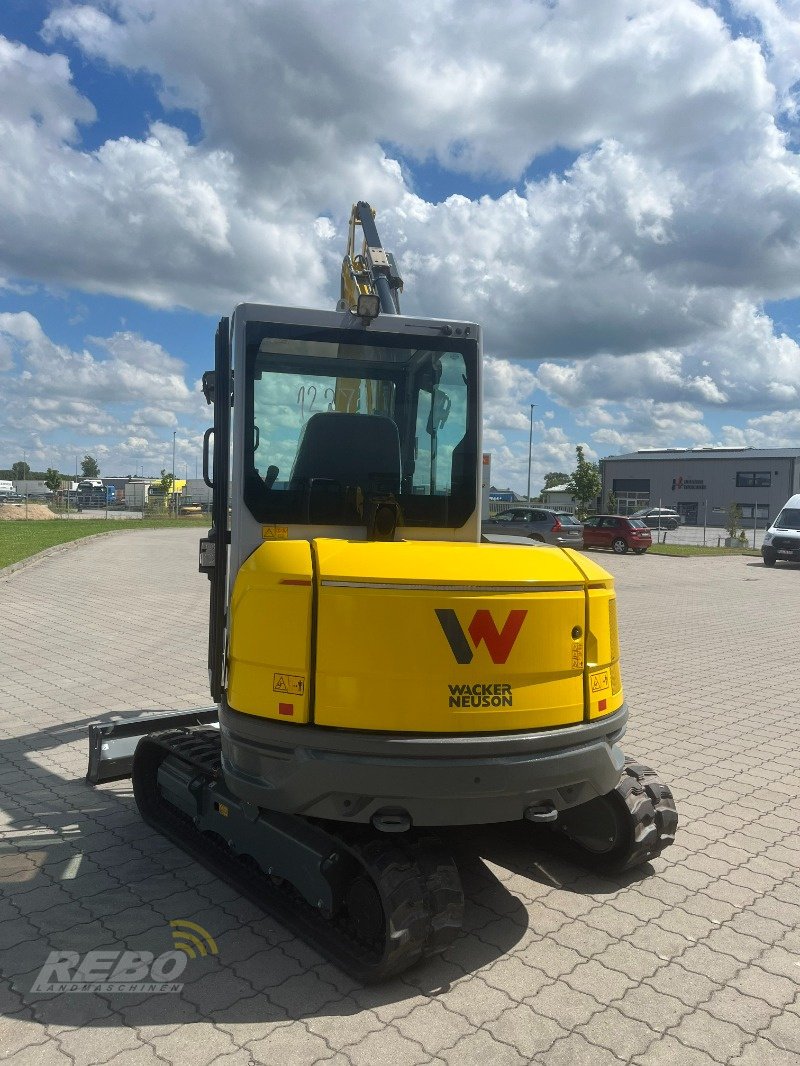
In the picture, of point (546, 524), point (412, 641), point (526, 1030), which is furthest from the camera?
point (546, 524)

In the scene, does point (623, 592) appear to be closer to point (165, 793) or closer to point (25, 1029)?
point (165, 793)

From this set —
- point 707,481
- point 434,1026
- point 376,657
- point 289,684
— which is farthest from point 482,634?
point 707,481

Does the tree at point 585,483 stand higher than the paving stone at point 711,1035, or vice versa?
the tree at point 585,483

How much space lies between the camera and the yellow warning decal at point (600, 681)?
11.8ft

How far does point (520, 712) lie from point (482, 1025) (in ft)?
3.72

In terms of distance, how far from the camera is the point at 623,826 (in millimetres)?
4160

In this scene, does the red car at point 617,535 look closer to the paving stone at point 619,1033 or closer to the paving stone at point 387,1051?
the paving stone at point 619,1033

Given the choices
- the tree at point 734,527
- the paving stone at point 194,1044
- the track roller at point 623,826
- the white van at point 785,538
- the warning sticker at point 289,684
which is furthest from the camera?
the tree at point 734,527

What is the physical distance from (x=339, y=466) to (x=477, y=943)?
2.25 meters

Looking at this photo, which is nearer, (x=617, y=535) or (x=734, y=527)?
(x=617, y=535)

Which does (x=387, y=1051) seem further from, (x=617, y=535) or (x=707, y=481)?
(x=707, y=481)

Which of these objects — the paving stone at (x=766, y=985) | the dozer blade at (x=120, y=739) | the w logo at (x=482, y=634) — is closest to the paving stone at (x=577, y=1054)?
the paving stone at (x=766, y=985)

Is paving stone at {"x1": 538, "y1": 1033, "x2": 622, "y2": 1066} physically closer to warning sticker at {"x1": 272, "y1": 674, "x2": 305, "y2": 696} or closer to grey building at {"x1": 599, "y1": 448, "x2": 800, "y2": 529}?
warning sticker at {"x1": 272, "y1": 674, "x2": 305, "y2": 696}

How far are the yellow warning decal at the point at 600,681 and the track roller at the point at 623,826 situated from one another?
65cm
